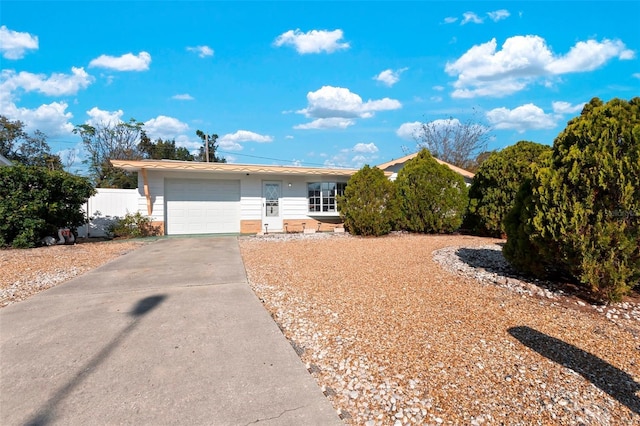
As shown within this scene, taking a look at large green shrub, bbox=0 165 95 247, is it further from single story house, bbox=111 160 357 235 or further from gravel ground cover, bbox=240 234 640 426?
gravel ground cover, bbox=240 234 640 426

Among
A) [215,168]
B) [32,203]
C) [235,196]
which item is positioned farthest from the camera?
[235,196]

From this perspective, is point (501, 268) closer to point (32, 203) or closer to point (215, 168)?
point (215, 168)

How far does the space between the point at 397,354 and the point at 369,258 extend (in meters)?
4.64

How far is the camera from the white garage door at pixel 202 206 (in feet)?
40.7

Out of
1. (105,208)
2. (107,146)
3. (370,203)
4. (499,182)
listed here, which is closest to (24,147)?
(107,146)

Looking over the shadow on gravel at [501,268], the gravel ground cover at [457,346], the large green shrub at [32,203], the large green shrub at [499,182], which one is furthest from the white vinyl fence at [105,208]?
the large green shrub at [499,182]

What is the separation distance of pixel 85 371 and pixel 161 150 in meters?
33.5

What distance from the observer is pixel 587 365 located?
2.80 m

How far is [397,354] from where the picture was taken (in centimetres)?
298

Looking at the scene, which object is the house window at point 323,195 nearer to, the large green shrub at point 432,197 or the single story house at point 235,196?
the single story house at point 235,196

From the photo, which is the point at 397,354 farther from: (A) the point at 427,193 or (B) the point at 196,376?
(A) the point at 427,193

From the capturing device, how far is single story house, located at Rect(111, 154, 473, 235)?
11.9m

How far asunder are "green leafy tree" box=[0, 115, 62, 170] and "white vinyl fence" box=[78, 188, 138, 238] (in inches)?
580

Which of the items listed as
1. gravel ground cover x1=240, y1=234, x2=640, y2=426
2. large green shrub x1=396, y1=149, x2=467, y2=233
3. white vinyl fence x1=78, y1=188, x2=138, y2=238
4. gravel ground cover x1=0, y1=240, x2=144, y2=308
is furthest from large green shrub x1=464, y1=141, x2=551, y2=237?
white vinyl fence x1=78, y1=188, x2=138, y2=238
